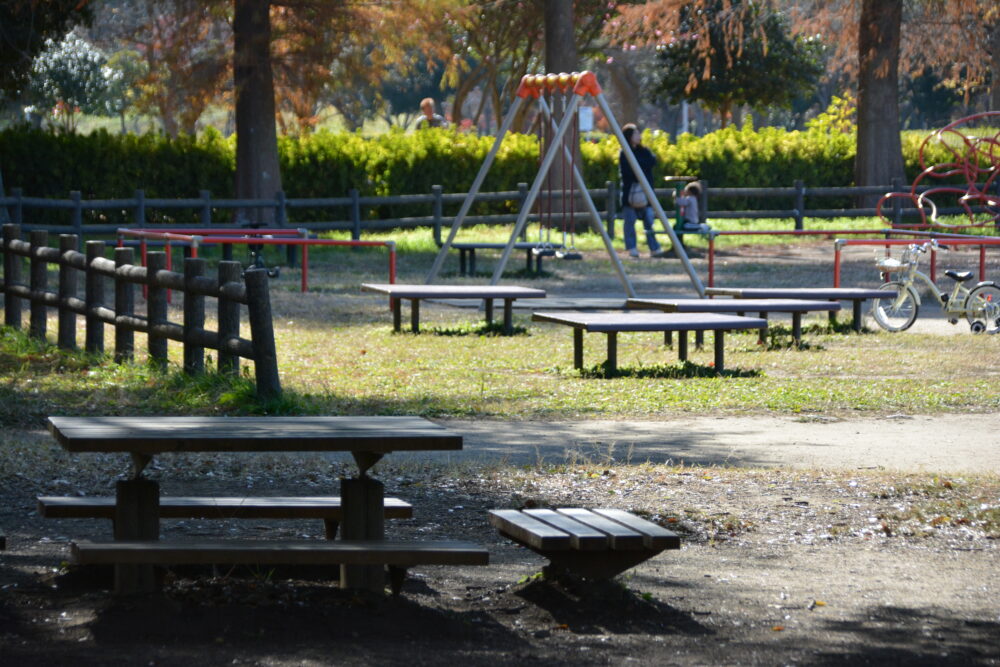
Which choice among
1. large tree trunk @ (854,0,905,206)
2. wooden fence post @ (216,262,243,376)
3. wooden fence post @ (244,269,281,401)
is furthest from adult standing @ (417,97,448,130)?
wooden fence post @ (244,269,281,401)

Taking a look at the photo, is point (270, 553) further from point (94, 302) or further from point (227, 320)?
point (94, 302)

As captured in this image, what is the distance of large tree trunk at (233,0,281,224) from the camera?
24.7m

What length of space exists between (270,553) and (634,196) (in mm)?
19821

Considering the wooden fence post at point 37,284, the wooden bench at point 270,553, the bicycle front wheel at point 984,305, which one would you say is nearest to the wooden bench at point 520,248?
the bicycle front wheel at point 984,305

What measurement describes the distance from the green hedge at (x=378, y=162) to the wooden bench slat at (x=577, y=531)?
21.8 m

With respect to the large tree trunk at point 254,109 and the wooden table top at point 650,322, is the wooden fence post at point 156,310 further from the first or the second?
the large tree trunk at point 254,109

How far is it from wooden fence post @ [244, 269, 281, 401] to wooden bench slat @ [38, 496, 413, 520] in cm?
432

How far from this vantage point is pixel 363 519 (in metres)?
5.72

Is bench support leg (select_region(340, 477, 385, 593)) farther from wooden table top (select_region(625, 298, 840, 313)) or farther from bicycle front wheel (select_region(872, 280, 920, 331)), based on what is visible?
bicycle front wheel (select_region(872, 280, 920, 331))

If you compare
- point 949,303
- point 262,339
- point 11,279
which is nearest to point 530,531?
point 262,339

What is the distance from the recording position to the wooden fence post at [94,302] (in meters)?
13.6

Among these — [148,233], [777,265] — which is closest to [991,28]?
[777,265]

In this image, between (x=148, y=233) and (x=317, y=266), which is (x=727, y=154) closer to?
(x=317, y=266)

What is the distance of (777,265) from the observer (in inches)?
976
